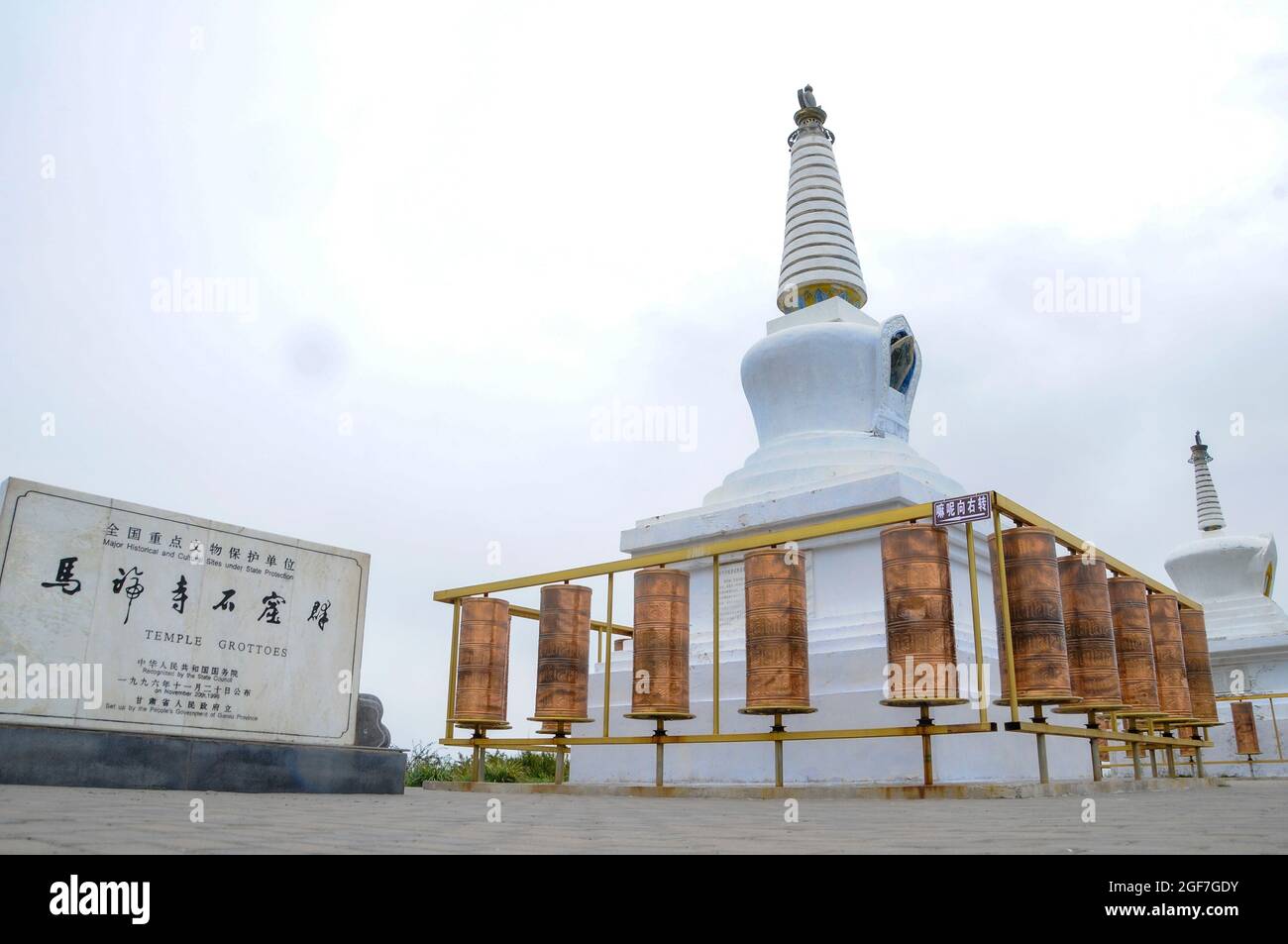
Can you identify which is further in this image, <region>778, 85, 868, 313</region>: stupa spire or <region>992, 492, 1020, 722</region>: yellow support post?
<region>778, 85, 868, 313</region>: stupa spire

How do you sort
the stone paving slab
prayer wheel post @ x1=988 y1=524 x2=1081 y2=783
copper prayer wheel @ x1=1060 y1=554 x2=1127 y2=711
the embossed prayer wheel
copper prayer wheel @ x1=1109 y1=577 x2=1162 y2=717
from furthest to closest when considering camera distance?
the embossed prayer wheel
copper prayer wheel @ x1=1109 y1=577 x2=1162 y2=717
copper prayer wheel @ x1=1060 y1=554 x2=1127 y2=711
prayer wheel post @ x1=988 y1=524 x2=1081 y2=783
the stone paving slab

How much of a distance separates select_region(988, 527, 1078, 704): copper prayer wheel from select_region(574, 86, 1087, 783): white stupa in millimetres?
2039

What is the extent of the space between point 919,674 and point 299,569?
540 centimetres

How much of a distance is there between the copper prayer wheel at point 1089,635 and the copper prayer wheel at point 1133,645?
2.65ft

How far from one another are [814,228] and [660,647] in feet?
31.5

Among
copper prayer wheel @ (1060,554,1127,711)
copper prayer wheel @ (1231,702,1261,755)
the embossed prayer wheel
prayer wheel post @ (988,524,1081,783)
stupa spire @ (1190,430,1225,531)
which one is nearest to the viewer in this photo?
prayer wheel post @ (988,524,1081,783)

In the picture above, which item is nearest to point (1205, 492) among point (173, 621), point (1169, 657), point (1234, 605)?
point (1234, 605)

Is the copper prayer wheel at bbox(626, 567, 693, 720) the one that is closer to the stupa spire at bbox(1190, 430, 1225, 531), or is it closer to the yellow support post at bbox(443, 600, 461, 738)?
the yellow support post at bbox(443, 600, 461, 738)

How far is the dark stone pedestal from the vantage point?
641 centimetres

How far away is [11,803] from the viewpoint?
4.39 m

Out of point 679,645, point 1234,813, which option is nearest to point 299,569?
point 679,645

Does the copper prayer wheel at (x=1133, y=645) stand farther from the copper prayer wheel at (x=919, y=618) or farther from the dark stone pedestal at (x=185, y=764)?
the dark stone pedestal at (x=185, y=764)

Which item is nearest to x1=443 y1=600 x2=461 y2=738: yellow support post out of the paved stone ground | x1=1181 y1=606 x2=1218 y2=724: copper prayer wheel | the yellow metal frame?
the yellow metal frame
